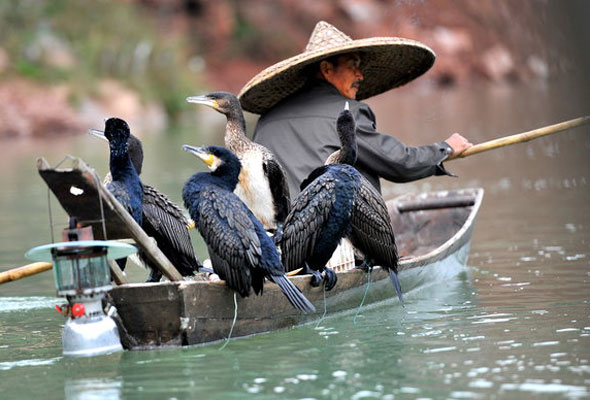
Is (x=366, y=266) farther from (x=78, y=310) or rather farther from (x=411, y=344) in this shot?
(x=78, y=310)

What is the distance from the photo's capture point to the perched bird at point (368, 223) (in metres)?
6.30

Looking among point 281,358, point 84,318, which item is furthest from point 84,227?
point 281,358

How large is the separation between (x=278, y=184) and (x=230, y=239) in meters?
1.41

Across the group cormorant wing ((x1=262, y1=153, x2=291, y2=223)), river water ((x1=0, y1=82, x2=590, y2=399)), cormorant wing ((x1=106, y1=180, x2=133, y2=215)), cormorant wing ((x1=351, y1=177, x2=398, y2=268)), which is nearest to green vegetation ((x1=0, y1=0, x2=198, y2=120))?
river water ((x1=0, y1=82, x2=590, y2=399))

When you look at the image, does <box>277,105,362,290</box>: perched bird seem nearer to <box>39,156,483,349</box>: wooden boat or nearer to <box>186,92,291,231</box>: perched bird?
<box>39,156,483,349</box>: wooden boat

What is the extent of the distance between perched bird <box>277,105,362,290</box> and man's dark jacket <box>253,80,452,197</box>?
3.42 feet

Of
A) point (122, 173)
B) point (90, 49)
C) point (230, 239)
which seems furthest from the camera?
point (90, 49)

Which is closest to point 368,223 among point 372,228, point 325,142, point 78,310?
point 372,228

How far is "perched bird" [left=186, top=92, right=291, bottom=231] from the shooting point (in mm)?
6738

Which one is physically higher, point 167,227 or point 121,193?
point 121,193

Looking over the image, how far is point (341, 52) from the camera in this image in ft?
24.1

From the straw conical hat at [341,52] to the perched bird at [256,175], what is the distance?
603mm

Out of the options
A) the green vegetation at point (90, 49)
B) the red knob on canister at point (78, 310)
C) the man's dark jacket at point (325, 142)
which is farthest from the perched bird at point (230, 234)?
the green vegetation at point (90, 49)

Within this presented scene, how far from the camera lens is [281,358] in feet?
17.9
